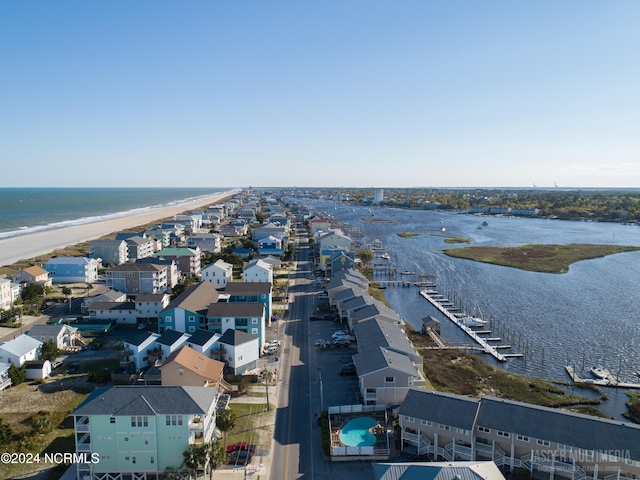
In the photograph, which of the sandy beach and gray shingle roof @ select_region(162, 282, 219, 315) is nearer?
gray shingle roof @ select_region(162, 282, 219, 315)

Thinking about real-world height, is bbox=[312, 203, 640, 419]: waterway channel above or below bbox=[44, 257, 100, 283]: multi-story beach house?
below

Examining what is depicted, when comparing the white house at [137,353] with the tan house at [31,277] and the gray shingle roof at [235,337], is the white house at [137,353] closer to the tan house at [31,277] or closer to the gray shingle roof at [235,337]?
the gray shingle roof at [235,337]

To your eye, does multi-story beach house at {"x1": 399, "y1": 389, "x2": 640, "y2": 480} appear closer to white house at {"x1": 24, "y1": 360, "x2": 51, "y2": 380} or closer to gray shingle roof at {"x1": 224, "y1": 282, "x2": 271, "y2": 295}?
gray shingle roof at {"x1": 224, "y1": 282, "x2": 271, "y2": 295}

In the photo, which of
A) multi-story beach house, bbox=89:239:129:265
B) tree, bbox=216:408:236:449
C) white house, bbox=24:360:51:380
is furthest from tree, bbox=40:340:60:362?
multi-story beach house, bbox=89:239:129:265

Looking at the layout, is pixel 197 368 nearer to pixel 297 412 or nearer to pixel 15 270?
pixel 297 412

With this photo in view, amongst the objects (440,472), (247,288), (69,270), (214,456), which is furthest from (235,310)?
(69,270)

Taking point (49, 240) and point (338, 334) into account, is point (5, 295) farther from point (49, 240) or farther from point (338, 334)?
point (49, 240)
